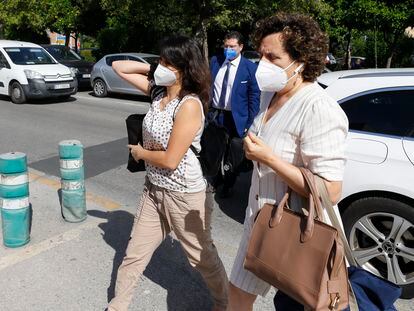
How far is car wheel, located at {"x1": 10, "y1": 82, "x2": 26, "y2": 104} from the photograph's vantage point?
1190 centimetres

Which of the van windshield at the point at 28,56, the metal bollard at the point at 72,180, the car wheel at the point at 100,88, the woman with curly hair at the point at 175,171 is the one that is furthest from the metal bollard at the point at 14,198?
the car wheel at the point at 100,88

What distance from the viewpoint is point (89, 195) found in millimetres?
5102

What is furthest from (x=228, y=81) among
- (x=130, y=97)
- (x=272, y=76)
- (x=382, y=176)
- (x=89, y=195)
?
(x=130, y=97)

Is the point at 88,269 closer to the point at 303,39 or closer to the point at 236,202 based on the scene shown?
the point at 236,202

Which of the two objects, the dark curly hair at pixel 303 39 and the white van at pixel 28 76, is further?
the white van at pixel 28 76

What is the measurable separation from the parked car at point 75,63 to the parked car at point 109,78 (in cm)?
132

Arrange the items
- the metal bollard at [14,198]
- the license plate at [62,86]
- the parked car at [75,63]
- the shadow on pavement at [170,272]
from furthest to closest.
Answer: the parked car at [75,63]
the license plate at [62,86]
the metal bollard at [14,198]
the shadow on pavement at [170,272]

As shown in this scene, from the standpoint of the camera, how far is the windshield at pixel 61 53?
15.7m

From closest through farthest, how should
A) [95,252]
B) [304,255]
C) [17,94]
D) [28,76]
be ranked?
[304,255] → [95,252] → [28,76] → [17,94]

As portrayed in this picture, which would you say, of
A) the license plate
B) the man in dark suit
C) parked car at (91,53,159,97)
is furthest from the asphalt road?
parked car at (91,53,159,97)

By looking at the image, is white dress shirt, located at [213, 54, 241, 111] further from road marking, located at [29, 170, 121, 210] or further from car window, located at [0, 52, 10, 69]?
car window, located at [0, 52, 10, 69]

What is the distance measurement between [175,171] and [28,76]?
1064 cm

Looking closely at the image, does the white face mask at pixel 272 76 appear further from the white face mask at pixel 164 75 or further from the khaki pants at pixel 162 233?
the khaki pants at pixel 162 233

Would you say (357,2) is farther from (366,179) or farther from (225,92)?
(366,179)
